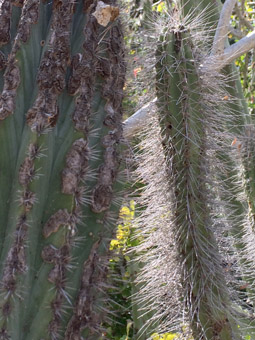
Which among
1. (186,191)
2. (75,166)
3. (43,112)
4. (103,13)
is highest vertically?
(103,13)

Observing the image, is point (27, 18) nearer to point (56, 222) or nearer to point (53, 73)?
point (53, 73)

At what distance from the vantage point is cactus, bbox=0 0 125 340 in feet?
3.54

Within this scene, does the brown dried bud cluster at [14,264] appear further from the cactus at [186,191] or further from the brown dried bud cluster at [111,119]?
the cactus at [186,191]

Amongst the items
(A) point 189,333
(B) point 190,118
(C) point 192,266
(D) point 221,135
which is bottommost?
(A) point 189,333

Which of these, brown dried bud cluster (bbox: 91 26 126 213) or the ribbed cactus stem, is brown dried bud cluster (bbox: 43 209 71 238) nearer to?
brown dried bud cluster (bbox: 91 26 126 213)

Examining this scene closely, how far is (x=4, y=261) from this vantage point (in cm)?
108

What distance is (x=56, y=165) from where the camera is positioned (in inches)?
45.6

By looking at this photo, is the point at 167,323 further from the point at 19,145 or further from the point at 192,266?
the point at 19,145

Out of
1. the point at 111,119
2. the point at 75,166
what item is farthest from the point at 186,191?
the point at 75,166

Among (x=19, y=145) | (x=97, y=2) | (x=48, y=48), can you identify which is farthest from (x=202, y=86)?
(x=19, y=145)

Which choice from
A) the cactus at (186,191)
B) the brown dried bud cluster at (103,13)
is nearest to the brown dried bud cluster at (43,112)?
the brown dried bud cluster at (103,13)

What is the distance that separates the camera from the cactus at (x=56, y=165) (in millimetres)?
1080

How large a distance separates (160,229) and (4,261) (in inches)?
36.4

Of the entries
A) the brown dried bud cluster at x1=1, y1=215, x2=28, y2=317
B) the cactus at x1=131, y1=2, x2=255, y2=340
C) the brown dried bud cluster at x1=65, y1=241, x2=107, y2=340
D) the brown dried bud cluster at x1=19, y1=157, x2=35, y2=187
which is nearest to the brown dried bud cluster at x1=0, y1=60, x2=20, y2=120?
the brown dried bud cluster at x1=19, y1=157, x2=35, y2=187
